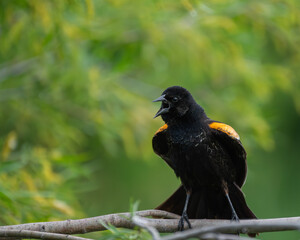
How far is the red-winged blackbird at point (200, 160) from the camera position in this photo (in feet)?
11.3

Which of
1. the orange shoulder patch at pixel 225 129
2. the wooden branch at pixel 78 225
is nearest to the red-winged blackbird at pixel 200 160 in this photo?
the orange shoulder patch at pixel 225 129

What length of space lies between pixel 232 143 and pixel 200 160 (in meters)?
0.25

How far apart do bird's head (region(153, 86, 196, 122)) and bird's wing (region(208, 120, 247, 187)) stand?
0.69 feet

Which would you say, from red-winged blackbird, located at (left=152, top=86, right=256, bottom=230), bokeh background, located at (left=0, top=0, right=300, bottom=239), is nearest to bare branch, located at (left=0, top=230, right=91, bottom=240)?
bokeh background, located at (left=0, top=0, right=300, bottom=239)

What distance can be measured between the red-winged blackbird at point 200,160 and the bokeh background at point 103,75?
0.77 meters

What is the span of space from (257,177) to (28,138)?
438cm

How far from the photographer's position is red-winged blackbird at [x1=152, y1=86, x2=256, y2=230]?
11.3ft

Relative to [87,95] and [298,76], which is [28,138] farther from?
[298,76]

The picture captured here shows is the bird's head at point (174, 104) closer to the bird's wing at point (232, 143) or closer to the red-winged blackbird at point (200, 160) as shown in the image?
the red-winged blackbird at point (200, 160)

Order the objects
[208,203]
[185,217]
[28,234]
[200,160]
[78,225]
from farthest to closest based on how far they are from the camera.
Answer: [208,203]
[200,160]
[185,217]
[78,225]
[28,234]

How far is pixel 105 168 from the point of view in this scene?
25.0ft

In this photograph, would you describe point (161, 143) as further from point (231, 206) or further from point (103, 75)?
point (103, 75)

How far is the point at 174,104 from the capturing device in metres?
3.51

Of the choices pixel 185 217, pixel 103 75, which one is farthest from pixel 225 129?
pixel 103 75
